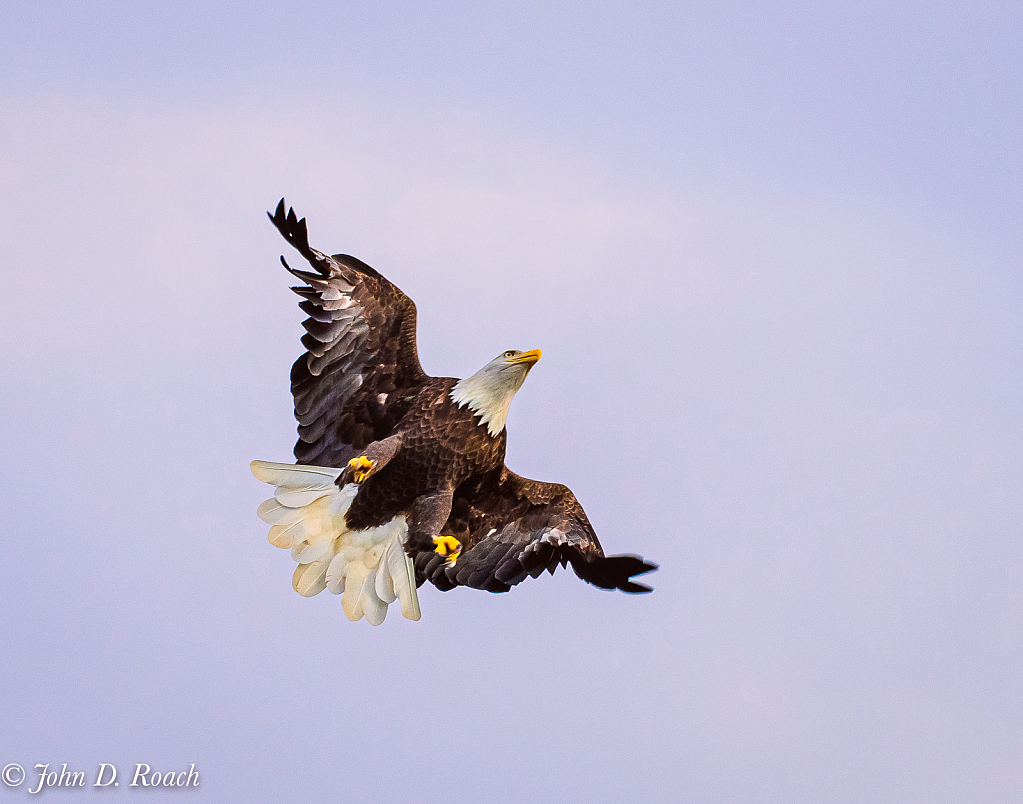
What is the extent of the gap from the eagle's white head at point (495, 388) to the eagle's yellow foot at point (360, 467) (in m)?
0.79

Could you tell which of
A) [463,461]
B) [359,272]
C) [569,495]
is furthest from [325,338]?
[569,495]

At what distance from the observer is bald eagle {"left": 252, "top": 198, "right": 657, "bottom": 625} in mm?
10781

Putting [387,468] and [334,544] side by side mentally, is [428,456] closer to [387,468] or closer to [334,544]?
[387,468]

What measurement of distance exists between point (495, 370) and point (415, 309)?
0.66 m

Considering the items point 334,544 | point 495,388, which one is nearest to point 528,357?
point 495,388

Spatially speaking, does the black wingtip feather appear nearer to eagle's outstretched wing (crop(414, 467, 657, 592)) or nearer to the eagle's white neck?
eagle's outstretched wing (crop(414, 467, 657, 592))

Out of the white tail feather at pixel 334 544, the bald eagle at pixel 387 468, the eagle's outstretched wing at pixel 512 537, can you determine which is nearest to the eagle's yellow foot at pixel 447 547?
the bald eagle at pixel 387 468

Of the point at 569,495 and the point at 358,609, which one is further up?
the point at 569,495

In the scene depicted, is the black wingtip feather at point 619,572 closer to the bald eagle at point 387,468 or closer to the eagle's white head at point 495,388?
the bald eagle at point 387,468

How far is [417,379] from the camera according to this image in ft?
36.3

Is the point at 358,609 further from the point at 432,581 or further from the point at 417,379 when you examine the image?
the point at 417,379

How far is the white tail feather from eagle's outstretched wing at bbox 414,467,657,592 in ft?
0.65

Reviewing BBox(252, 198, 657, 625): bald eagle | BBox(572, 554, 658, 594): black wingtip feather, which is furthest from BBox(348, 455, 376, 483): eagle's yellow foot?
BBox(572, 554, 658, 594): black wingtip feather

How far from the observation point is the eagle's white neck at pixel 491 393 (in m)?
10.9
